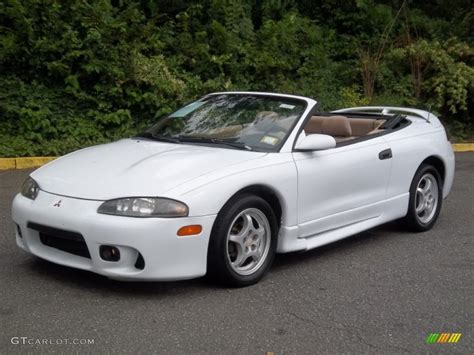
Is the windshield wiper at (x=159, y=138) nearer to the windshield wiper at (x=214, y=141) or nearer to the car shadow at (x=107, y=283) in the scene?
the windshield wiper at (x=214, y=141)

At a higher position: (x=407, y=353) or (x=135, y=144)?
(x=135, y=144)

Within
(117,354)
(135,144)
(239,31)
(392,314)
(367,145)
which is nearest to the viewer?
(117,354)

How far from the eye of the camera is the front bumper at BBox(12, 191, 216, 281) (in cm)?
437

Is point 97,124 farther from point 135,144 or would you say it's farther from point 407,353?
point 407,353

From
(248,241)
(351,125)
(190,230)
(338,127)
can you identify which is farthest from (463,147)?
(190,230)

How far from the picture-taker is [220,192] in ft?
15.3

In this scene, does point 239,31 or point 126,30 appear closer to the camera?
point 126,30

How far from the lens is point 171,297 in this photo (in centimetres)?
464

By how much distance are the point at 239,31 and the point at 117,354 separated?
36.4 feet

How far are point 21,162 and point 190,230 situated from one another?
236 inches

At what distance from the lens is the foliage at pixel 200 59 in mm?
11281

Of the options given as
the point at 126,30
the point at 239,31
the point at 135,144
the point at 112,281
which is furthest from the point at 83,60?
the point at 112,281

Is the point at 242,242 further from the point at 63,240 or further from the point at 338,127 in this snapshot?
Answer: the point at 338,127

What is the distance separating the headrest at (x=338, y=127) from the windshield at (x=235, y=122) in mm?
701
